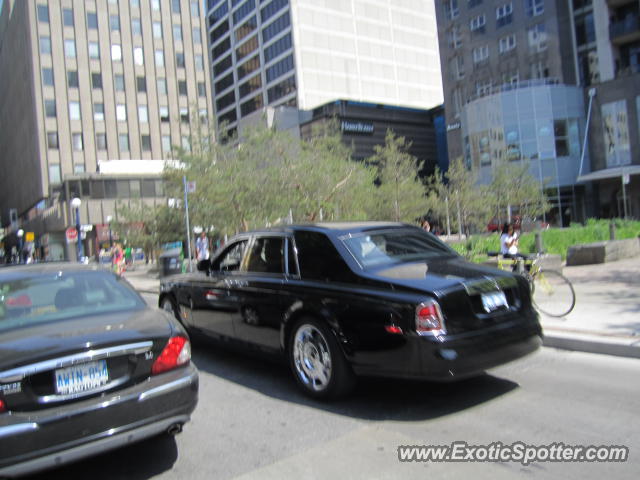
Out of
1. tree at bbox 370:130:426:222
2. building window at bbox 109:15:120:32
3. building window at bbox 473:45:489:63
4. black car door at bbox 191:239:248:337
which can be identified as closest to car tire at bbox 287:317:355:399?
black car door at bbox 191:239:248:337

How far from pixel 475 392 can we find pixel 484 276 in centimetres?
111

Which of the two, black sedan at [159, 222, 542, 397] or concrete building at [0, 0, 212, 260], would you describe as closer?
black sedan at [159, 222, 542, 397]

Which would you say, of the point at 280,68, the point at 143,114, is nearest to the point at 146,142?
the point at 143,114

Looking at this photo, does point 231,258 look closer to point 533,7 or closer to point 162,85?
point 533,7

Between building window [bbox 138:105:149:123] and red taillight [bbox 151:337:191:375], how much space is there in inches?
2517

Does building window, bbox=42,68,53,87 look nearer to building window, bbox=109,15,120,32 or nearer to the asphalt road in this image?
building window, bbox=109,15,120,32

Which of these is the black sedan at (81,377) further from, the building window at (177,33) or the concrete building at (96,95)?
the building window at (177,33)

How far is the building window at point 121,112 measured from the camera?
202 feet

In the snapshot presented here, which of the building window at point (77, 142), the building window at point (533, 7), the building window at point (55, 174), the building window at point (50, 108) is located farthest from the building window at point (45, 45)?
the building window at point (533, 7)

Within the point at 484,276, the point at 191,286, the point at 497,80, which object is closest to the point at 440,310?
the point at 484,276

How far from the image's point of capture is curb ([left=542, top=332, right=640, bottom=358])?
5902 millimetres

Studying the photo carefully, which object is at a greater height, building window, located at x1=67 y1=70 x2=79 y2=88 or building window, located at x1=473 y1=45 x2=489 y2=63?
building window, located at x1=67 y1=70 x2=79 y2=88

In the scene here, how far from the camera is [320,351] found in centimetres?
498

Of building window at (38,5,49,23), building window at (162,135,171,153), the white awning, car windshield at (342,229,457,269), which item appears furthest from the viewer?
building window at (162,135,171,153)
